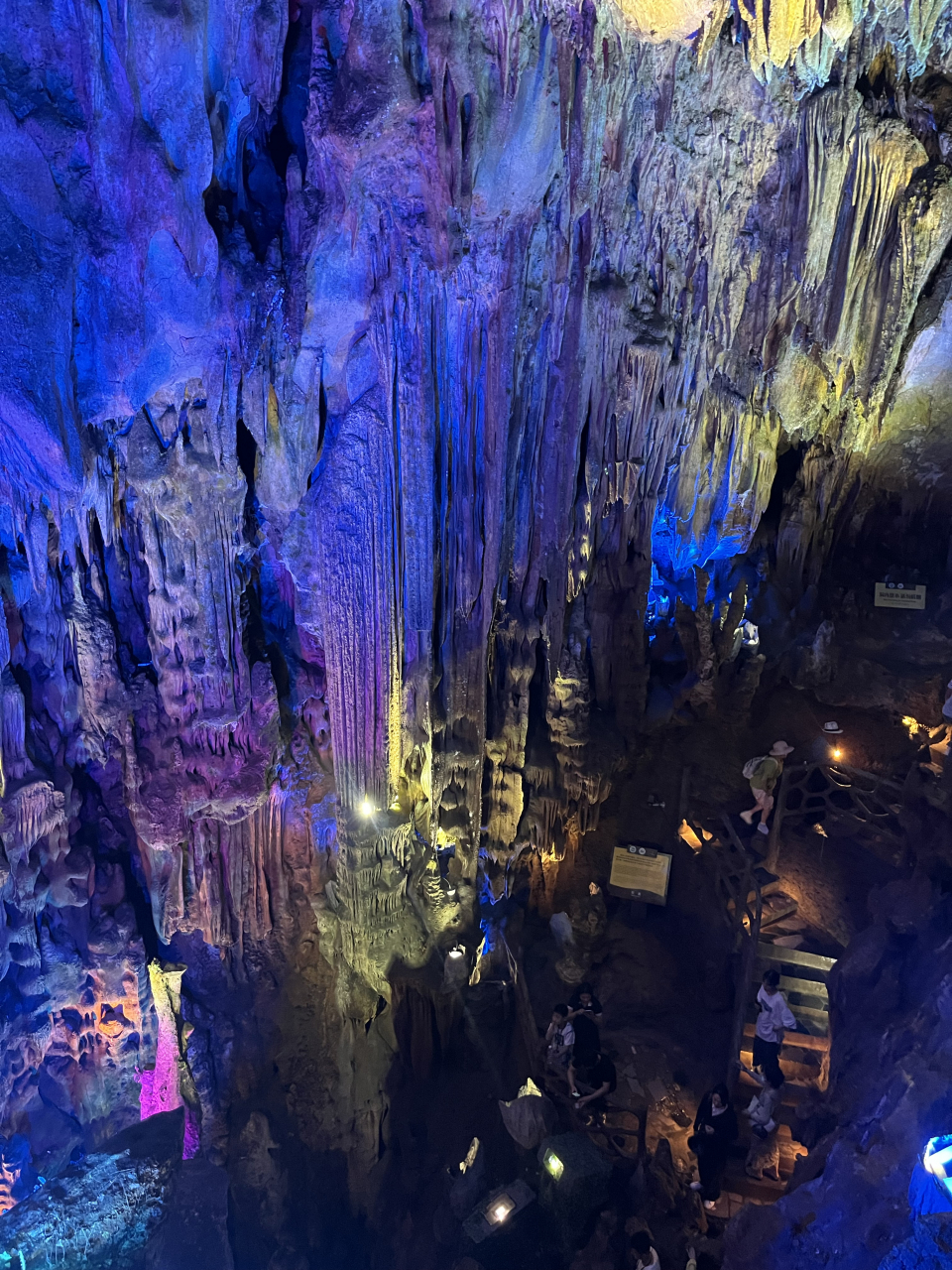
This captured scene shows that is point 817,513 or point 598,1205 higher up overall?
point 817,513

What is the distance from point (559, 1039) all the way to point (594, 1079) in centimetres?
48

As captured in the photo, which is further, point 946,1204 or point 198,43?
point 198,43

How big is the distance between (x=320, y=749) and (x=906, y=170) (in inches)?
252

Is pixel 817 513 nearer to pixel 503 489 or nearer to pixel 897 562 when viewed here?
pixel 897 562

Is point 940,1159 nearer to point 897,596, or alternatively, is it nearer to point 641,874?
point 641,874

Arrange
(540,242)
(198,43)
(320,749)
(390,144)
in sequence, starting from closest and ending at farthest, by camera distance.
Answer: (198,43) < (390,144) < (540,242) < (320,749)

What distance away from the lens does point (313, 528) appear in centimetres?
599

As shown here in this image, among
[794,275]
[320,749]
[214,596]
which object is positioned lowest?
[320,749]

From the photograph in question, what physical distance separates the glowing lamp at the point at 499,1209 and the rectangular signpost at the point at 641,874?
9.59 feet

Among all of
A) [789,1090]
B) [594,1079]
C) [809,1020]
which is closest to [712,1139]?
[789,1090]

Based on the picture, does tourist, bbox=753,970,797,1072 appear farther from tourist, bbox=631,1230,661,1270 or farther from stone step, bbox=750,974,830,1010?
tourist, bbox=631,1230,661,1270

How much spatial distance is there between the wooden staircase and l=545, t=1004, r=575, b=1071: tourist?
142 cm

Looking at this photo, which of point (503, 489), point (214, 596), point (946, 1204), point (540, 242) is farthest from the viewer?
point (503, 489)

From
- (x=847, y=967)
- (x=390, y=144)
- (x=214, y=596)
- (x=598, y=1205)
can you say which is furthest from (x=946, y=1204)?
(x=390, y=144)
